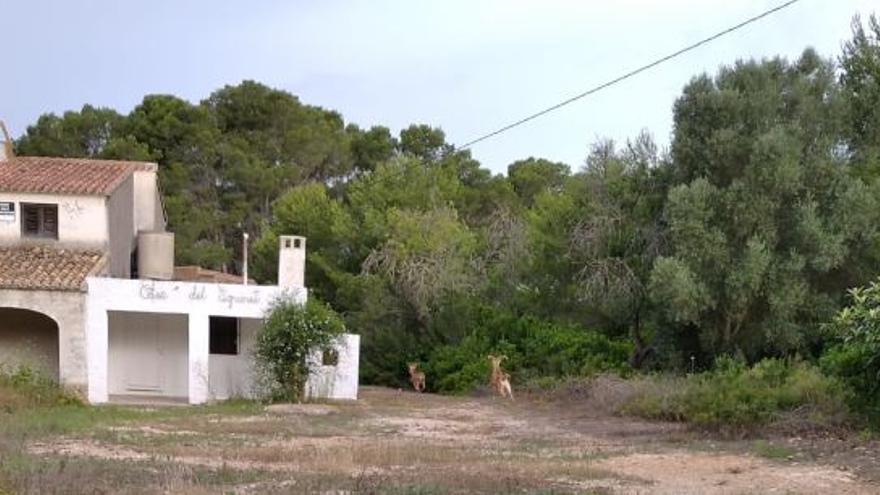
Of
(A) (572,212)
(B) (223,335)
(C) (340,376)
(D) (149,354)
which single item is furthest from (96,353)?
(A) (572,212)

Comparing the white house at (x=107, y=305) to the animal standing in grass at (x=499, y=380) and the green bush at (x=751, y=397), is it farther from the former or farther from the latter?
the green bush at (x=751, y=397)

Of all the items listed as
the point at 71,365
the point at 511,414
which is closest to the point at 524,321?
the point at 511,414

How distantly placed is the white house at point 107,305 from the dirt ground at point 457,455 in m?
4.29

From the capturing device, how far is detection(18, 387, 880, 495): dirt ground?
11.7 metres

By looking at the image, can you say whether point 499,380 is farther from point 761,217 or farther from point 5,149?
point 5,149

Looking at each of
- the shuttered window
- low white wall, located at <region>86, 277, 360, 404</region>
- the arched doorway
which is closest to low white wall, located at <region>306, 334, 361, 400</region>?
low white wall, located at <region>86, 277, 360, 404</region>

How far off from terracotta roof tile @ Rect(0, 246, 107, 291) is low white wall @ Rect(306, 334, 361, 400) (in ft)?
19.8

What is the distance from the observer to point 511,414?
2472cm

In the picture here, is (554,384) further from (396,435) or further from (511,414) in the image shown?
(396,435)

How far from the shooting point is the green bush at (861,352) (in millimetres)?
16062

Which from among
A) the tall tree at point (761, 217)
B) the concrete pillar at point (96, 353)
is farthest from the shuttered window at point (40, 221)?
the tall tree at point (761, 217)

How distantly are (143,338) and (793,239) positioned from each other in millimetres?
17121

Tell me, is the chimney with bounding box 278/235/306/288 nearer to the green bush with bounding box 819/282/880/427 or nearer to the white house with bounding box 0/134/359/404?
the white house with bounding box 0/134/359/404

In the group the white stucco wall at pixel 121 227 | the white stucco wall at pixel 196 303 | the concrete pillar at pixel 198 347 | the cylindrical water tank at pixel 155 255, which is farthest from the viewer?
the cylindrical water tank at pixel 155 255
